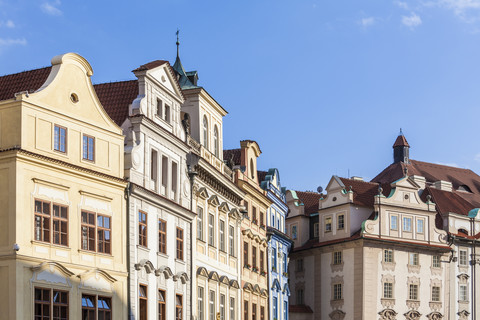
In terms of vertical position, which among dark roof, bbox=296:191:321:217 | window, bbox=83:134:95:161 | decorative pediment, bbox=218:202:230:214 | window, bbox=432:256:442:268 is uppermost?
dark roof, bbox=296:191:321:217

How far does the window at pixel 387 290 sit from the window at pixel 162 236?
4226 centimetres

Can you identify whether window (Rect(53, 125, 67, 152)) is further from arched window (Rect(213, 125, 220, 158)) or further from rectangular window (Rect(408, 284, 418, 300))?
rectangular window (Rect(408, 284, 418, 300))

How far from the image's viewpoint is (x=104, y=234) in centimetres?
4472

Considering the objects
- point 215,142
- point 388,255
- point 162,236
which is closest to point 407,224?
point 388,255

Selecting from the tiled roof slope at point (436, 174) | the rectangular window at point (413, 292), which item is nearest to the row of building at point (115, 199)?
the rectangular window at point (413, 292)

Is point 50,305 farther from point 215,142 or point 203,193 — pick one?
point 215,142

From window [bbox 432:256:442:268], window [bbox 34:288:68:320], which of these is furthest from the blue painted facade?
window [bbox 34:288:68:320]

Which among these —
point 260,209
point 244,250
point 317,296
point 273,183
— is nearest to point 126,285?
point 244,250

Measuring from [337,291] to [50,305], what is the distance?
5294 cm

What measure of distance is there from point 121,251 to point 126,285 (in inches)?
60.8

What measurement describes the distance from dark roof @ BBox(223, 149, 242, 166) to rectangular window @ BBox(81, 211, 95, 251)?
25971 millimetres

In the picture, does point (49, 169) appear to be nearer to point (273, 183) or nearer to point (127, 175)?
point (127, 175)

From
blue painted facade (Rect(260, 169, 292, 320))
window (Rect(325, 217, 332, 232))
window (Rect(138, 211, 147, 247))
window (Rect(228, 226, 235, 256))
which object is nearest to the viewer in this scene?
window (Rect(138, 211, 147, 247))

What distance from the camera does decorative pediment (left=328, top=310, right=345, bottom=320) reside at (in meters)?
89.6
